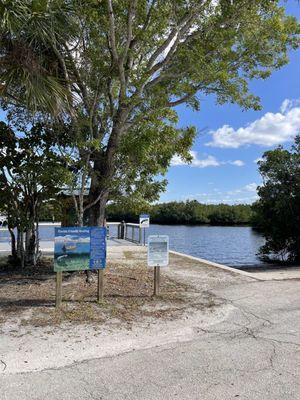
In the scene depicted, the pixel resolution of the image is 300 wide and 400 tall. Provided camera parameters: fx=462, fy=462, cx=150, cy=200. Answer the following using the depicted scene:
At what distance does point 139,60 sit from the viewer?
10.2 m

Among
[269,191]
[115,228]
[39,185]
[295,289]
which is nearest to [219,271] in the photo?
[295,289]

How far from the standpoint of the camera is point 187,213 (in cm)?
6950

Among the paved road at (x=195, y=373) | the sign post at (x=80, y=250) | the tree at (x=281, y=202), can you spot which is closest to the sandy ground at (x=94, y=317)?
the paved road at (x=195, y=373)

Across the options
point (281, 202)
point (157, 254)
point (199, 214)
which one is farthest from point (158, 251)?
point (199, 214)

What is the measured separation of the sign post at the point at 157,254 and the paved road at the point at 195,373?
75.6 inches

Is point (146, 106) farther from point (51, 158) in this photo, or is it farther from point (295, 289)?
point (295, 289)

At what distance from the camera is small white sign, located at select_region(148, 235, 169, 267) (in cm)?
798

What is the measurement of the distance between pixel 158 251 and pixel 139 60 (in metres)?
4.52

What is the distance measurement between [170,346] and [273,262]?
16.2 m

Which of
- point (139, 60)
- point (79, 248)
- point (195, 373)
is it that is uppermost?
point (139, 60)

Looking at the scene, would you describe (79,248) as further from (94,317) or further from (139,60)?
(139,60)

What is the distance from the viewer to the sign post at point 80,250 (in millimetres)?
7090

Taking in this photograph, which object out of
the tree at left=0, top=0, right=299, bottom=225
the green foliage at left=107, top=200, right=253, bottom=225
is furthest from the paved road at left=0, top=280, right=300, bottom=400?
the green foliage at left=107, top=200, right=253, bottom=225

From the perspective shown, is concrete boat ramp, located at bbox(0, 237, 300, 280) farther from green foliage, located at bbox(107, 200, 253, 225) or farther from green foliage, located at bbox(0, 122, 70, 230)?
green foliage, located at bbox(107, 200, 253, 225)
